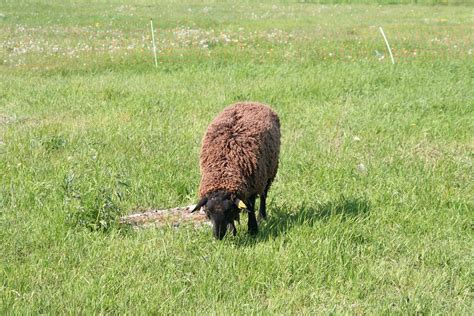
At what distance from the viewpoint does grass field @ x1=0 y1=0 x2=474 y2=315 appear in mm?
5359

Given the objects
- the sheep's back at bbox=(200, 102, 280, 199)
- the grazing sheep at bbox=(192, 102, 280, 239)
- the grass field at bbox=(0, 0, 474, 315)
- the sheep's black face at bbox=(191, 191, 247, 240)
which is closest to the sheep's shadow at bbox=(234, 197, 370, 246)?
the grass field at bbox=(0, 0, 474, 315)

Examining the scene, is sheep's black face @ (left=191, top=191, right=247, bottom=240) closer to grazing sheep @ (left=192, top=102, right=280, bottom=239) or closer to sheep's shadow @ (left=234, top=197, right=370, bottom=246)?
grazing sheep @ (left=192, top=102, right=280, bottom=239)

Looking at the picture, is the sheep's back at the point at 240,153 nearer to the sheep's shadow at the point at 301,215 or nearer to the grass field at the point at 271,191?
the sheep's shadow at the point at 301,215

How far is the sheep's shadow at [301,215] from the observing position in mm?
6504

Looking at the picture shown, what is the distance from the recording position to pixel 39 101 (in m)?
13.1

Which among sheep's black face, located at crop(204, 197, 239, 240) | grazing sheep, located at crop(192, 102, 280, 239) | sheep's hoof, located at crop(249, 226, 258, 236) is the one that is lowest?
sheep's hoof, located at crop(249, 226, 258, 236)

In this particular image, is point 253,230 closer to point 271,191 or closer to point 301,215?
point 301,215

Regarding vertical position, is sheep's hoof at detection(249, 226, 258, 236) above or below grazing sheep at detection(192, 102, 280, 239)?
below

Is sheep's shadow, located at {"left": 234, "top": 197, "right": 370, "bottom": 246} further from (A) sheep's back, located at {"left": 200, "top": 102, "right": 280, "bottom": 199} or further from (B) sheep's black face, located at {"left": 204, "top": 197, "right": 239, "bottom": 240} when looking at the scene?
(A) sheep's back, located at {"left": 200, "top": 102, "right": 280, "bottom": 199}

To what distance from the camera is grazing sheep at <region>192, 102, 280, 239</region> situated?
627 cm

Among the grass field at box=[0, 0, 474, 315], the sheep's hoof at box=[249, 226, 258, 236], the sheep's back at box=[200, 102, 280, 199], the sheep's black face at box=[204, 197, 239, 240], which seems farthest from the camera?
the sheep's hoof at box=[249, 226, 258, 236]

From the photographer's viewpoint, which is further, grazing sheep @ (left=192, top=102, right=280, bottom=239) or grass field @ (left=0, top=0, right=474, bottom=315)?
grazing sheep @ (left=192, top=102, right=280, bottom=239)

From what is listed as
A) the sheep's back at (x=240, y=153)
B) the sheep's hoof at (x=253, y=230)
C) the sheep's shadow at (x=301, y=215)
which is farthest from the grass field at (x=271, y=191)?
the sheep's back at (x=240, y=153)

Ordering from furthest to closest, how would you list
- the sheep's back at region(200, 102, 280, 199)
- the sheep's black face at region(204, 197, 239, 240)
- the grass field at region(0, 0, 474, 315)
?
the sheep's back at region(200, 102, 280, 199), the sheep's black face at region(204, 197, 239, 240), the grass field at region(0, 0, 474, 315)
